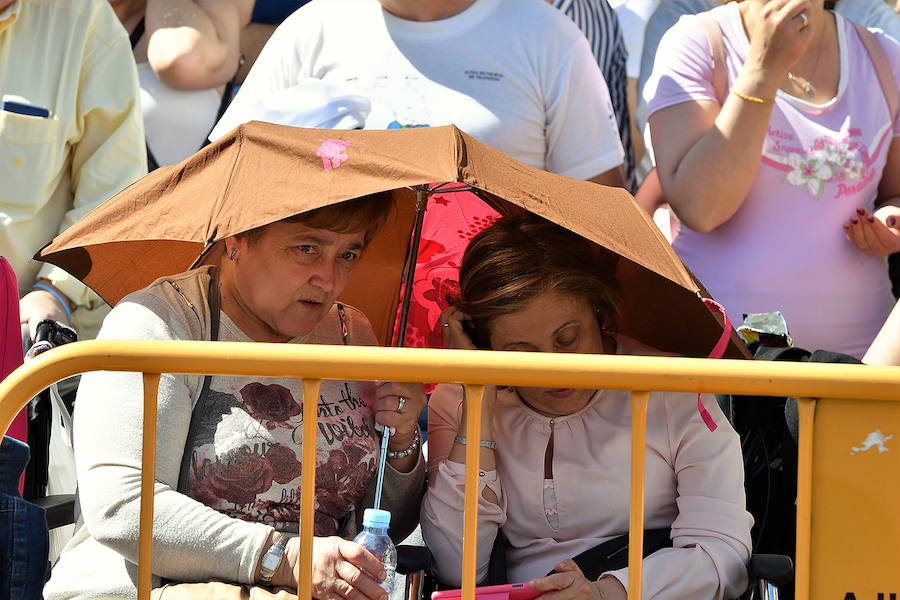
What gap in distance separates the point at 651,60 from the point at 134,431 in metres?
2.51

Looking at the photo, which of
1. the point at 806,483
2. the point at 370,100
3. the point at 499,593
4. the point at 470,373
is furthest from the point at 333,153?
the point at 370,100

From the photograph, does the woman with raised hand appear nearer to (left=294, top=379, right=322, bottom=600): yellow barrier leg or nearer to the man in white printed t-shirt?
(left=294, top=379, right=322, bottom=600): yellow barrier leg

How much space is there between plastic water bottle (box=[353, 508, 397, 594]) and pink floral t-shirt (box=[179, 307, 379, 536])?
0.16m

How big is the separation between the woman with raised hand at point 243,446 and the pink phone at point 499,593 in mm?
126

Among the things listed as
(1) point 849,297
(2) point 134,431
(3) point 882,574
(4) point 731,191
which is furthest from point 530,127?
(3) point 882,574

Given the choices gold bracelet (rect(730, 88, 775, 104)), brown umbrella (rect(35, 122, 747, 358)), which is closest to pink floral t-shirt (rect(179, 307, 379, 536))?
brown umbrella (rect(35, 122, 747, 358))

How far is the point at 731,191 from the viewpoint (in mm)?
3180

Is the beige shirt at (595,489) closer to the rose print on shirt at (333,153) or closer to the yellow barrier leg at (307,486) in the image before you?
the yellow barrier leg at (307,486)

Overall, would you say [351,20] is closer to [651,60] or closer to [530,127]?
[530,127]

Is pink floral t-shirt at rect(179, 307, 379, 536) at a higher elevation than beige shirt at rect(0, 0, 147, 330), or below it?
below

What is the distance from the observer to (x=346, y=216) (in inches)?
99.0

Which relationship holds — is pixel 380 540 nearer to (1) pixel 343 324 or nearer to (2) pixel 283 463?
(2) pixel 283 463

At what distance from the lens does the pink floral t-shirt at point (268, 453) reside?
7.42 feet

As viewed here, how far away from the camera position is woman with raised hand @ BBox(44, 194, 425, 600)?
2.14 meters
